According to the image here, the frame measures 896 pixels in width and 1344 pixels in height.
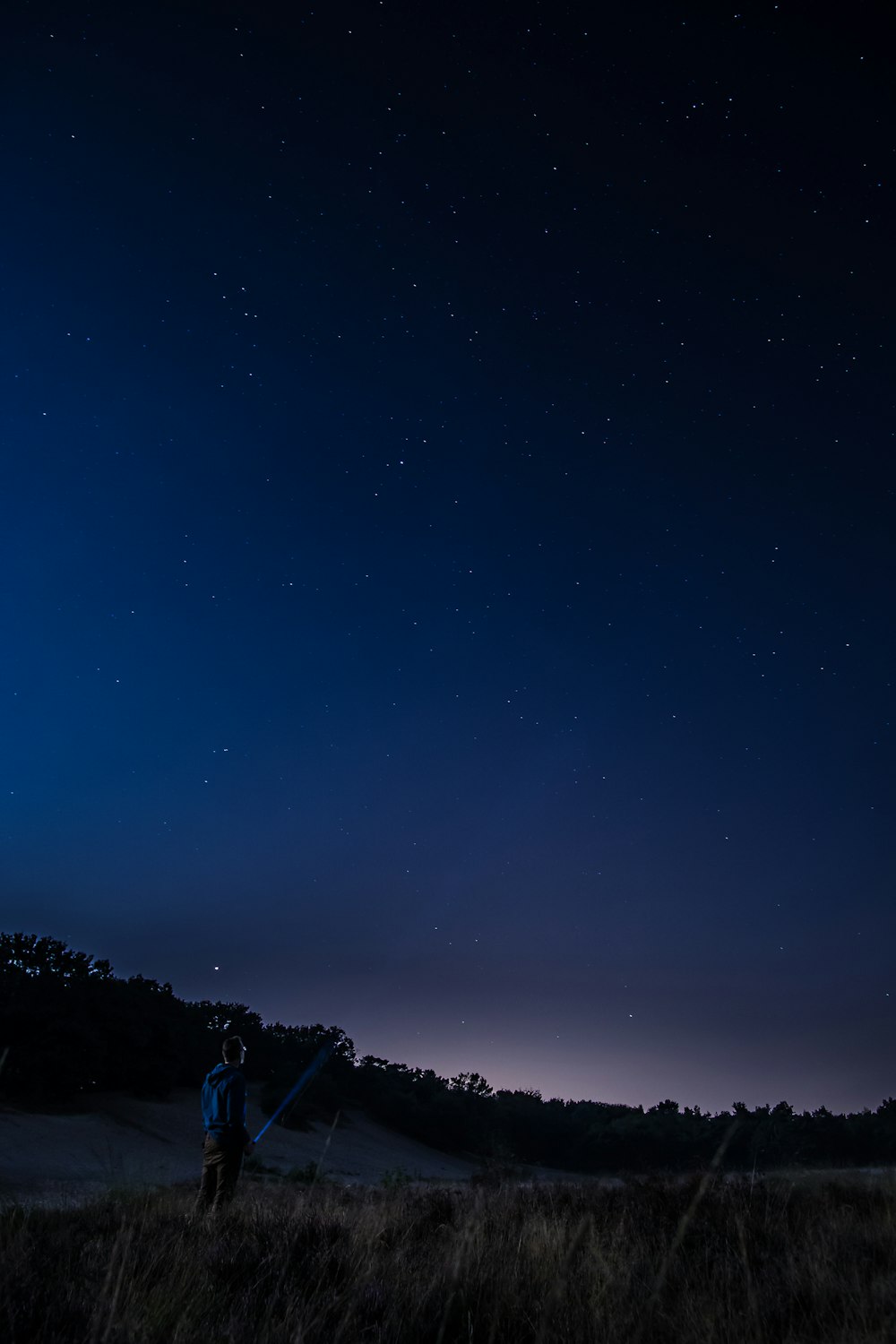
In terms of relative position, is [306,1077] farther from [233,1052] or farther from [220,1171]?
[233,1052]

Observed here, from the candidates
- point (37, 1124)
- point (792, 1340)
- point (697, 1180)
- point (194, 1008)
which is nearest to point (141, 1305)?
point (792, 1340)

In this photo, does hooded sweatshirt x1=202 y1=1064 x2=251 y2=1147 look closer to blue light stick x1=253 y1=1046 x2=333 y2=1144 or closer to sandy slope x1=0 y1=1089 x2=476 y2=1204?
sandy slope x1=0 y1=1089 x2=476 y2=1204

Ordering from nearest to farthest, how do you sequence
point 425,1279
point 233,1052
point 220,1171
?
point 425,1279 → point 220,1171 → point 233,1052

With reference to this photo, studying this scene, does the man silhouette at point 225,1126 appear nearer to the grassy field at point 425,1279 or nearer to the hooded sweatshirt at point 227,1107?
the hooded sweatshirt at point 227,1107

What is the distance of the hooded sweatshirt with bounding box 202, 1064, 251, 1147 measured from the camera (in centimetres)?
863

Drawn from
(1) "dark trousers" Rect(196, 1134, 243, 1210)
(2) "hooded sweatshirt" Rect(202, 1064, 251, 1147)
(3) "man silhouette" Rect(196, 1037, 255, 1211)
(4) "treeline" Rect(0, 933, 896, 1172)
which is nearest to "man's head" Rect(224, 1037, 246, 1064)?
(3) "man silhouette" Rect(196, 1037, 255, 1211)

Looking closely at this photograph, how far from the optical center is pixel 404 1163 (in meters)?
32.8

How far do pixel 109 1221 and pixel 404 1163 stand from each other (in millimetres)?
30985

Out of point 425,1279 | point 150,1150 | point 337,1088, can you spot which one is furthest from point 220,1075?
point 337,1088

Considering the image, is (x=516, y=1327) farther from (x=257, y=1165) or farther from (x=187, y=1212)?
(x=257, y=1165)

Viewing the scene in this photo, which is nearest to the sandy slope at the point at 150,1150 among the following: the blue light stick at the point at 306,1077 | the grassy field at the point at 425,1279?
the blue light stick at the point at 306,1077

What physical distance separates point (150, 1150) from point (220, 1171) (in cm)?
1996

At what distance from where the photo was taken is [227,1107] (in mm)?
8648

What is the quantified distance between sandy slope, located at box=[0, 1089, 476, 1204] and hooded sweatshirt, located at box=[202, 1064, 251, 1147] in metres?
1.93
